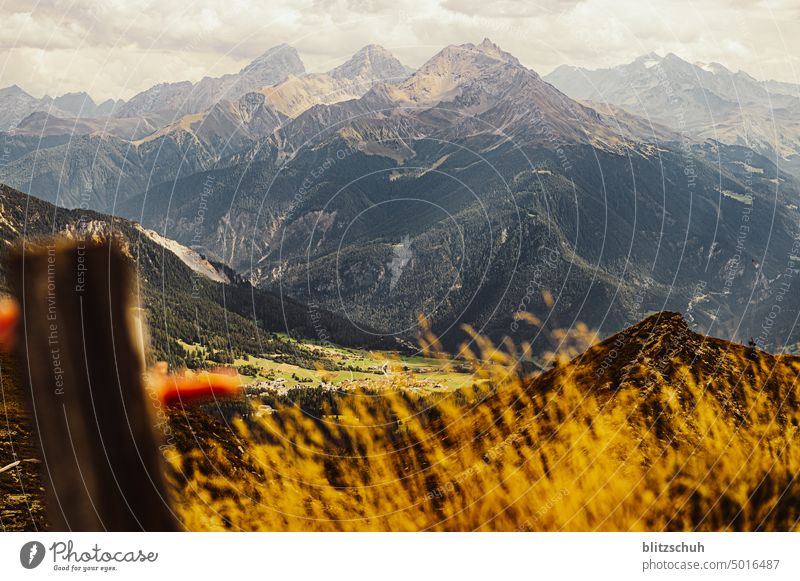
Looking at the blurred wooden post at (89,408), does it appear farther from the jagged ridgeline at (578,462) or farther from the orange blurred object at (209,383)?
the orange blurred object at (209,383)

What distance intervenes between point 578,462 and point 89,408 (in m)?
42.1

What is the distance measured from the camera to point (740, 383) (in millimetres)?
64250

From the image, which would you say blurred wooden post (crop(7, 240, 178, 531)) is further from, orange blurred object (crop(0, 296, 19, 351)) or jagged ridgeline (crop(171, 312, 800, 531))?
jagged ridgeline (crop(171, 312, 800, 531))

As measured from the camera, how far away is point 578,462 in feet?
191

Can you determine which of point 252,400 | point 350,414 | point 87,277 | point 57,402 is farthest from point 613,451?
point 252,400

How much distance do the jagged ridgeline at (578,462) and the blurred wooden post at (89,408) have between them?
3656 mm

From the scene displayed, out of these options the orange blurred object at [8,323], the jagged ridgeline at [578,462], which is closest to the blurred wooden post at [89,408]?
the orange blurred object at [8,323]

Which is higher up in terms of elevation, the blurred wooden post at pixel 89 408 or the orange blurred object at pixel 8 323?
the orange blurred object at pixel 8 323

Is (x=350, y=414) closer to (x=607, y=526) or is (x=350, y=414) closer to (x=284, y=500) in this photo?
(x=284, y=500)

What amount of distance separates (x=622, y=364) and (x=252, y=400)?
106 m

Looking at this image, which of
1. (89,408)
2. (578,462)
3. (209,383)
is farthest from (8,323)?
(209,383)

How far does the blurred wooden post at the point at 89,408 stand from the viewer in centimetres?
6031

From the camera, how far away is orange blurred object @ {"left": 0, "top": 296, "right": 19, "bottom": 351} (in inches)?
2858

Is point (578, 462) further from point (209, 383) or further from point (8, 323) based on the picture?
point (209, 383)
